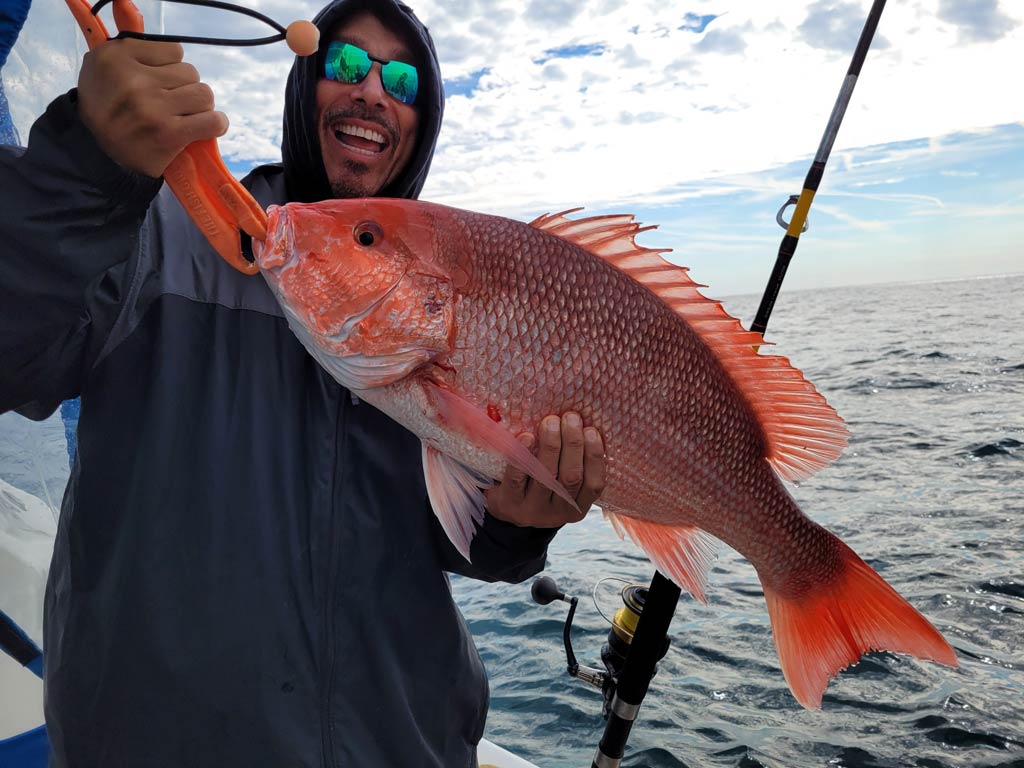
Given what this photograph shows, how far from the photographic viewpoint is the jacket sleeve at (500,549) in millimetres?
1956

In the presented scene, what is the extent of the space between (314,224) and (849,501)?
829cm

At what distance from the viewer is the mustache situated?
85.6 inches

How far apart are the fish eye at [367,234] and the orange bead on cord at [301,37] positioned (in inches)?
18.4

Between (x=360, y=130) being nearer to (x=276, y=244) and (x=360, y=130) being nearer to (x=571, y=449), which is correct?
(x=276, y=244)

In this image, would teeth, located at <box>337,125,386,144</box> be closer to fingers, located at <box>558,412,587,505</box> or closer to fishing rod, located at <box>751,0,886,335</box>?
fingers, located at <box>558,412,587,505</box>

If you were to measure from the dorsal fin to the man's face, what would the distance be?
64 cm

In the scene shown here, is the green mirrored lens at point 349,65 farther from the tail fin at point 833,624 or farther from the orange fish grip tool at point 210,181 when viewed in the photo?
the tail fin at point 833,624

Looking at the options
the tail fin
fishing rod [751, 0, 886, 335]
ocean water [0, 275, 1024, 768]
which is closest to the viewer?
the tail fin

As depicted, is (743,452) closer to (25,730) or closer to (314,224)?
(314,224)

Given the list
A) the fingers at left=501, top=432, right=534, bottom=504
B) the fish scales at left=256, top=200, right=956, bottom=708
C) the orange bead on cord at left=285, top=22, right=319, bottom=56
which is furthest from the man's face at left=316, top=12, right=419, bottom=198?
the fingers at left=501, top=432, right=534, bottom=504

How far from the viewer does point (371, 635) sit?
1726 millimetres

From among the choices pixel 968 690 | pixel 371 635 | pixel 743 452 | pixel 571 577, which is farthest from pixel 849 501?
pixel 371 635

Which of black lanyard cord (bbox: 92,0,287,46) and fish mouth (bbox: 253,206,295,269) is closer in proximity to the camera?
black lanyard cord (bbox: 92,0,287,46)

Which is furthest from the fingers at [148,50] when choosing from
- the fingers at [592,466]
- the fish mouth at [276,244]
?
the fingers at [592,466]
